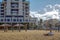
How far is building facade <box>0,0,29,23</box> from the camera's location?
266ft

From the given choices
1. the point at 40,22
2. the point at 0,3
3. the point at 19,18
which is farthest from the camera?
the point at 40,22

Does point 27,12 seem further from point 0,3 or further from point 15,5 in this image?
point 0,3

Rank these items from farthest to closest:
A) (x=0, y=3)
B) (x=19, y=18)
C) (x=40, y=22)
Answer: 1. (x=40, y=22)
2. (x=0, y=3)
3. (x=19, y=18)

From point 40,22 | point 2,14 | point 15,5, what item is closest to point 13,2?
point 15,5

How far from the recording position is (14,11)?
83500mm

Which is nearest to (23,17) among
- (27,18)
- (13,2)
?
(27,18)

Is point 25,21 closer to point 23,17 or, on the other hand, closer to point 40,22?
point 23,17

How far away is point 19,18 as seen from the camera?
81062 millimetres

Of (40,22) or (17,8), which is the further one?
(40,22)

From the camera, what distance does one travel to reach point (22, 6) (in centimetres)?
8600

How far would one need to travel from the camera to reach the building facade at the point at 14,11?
81.0 metres

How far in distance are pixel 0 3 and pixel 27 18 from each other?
15.2 meters

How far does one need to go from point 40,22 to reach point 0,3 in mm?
24712

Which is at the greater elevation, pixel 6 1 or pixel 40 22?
pixel 6 1
